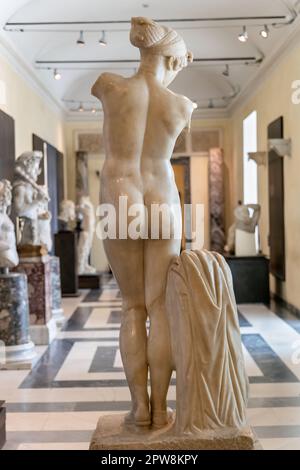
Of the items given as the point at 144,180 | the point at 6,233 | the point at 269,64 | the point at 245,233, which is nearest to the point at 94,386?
the point at 6,233

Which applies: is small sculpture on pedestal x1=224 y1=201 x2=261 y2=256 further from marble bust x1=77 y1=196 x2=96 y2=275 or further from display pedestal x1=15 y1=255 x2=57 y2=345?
display pedestal x1=15 y1=255 x2=57 y2=345

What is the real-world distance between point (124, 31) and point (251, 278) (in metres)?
4.71

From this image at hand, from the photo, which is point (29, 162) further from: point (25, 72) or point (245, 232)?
point (245, 232)

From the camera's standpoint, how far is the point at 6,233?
18.4 ft

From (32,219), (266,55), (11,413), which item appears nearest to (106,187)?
(11,413)

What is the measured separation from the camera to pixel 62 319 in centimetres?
777

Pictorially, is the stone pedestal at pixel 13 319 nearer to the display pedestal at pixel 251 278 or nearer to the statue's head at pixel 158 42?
the statue's head at pixel 158 42

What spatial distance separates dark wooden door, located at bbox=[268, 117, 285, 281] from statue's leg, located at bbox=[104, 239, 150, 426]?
21.4ft

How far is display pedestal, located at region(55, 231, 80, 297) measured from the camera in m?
10.3

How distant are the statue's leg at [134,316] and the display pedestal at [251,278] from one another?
643 centimetres

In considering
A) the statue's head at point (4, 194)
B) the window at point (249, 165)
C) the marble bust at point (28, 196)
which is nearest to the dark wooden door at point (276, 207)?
the window at point (249, 165)

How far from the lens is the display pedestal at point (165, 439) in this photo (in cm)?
246

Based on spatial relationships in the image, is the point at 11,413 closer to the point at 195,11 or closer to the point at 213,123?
the point at 195,11

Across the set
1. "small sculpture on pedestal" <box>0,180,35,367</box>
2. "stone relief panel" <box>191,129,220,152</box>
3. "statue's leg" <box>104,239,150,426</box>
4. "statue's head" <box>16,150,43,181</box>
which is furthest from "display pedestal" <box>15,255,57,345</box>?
"stone relief panel" <box>191,129,220,152</box>
